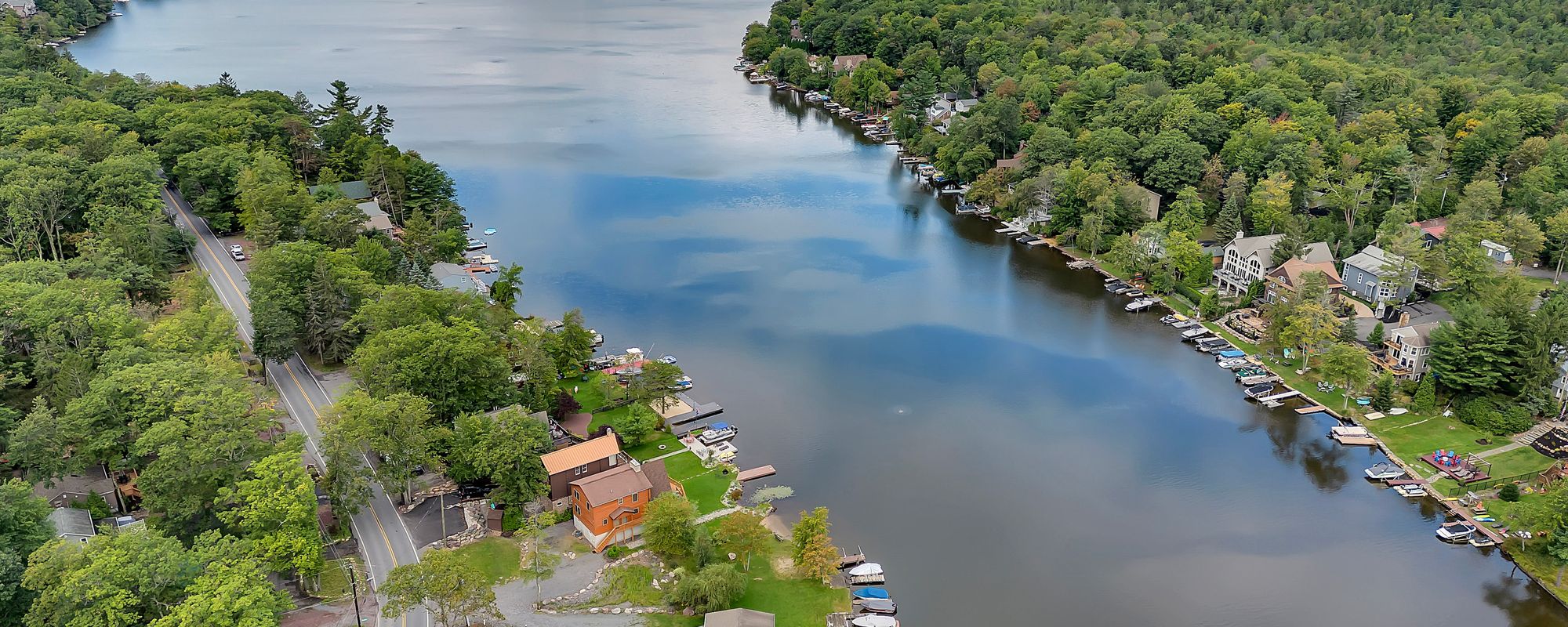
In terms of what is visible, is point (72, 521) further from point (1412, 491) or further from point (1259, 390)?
point (1412, 491)

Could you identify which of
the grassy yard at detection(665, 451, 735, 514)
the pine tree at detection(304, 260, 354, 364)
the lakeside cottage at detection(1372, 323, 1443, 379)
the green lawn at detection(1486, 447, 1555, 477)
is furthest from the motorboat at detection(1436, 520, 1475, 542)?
the pine tree at detection(304, 260, 354, 364)

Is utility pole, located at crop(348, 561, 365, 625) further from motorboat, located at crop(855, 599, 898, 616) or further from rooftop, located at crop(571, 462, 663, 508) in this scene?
motorboat, located at crop(855, 599, 898, 616)

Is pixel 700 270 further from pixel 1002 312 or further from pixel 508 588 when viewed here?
pixel 508 588

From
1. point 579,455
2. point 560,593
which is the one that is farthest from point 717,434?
point 560,593

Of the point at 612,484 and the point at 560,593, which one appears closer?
the point at 560,593

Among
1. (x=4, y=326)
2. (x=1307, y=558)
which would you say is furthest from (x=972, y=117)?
(x=4, y=326)

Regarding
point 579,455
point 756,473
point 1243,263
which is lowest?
point 756,473

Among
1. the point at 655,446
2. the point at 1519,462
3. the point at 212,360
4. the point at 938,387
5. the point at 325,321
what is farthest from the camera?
the point at 938,387
